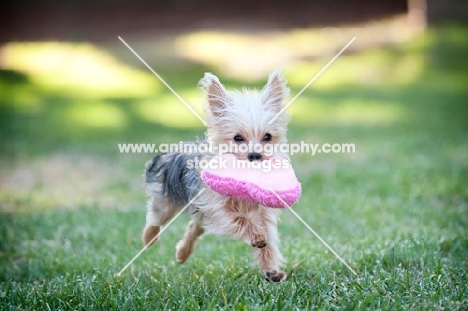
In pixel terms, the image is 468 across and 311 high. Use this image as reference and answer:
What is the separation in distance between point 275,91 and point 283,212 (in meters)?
3.05

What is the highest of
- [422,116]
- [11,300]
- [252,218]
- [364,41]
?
[364,41]

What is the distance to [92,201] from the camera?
28.0ft

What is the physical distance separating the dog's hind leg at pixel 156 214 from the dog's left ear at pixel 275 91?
4.97ft

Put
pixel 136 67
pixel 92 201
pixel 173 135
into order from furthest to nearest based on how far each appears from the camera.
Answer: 1. pixel 136 67
2. pixel 173 135
3. pixel 92 201

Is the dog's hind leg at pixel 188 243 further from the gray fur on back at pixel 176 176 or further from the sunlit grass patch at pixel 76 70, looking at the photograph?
the sunlit grass patch at pixel 76 70

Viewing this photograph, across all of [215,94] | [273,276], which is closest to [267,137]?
[215,94]

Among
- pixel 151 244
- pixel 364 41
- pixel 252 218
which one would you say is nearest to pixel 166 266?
pixel 151 244

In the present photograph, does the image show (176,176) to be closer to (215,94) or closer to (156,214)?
(156,214)

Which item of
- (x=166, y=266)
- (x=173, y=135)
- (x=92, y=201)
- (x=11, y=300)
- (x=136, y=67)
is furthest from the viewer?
(x=136, y=67)

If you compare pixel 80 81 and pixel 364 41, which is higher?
pixel 364 41

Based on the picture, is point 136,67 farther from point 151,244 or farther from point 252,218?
point 252,218

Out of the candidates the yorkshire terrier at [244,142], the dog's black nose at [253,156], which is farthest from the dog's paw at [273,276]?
the dog's black nose at [253,156]

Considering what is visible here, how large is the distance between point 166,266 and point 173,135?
23.1ft

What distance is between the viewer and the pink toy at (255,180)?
442 cm
